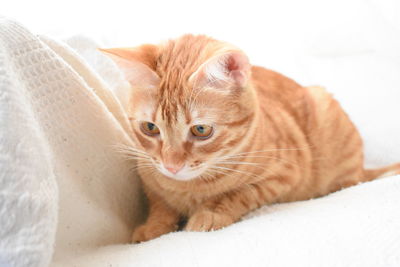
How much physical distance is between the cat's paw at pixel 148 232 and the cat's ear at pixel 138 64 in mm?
387

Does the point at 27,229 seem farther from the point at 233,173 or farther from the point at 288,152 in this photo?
the point at 288,152

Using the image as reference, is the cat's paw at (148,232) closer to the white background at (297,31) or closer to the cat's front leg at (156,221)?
the cat's front leg at (156,221)

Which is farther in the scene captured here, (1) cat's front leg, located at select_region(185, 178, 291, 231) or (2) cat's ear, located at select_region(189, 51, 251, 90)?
(1) cat's front leg, located at select_region(185, 178, 291, 231)

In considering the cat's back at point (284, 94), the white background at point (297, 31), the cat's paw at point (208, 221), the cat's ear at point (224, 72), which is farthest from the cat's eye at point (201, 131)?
the white background at point (297, 31)

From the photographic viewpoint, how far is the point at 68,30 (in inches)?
68.8

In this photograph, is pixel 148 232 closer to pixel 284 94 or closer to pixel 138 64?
pixel 138 64

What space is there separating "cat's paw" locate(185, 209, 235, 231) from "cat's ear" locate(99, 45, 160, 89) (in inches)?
14.5

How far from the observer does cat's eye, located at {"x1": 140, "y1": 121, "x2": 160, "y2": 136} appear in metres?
1.16

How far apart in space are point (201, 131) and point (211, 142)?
4cm

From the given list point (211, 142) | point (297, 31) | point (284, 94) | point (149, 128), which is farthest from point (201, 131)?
point (297, 31)

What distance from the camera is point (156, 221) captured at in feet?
4.12

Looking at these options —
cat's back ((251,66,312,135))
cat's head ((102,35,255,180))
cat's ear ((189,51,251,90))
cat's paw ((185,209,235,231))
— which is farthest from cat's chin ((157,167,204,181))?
cat's back ((251,66,312,135))

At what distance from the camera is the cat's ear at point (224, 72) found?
1040 millimetres

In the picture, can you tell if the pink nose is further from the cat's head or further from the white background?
the white background
